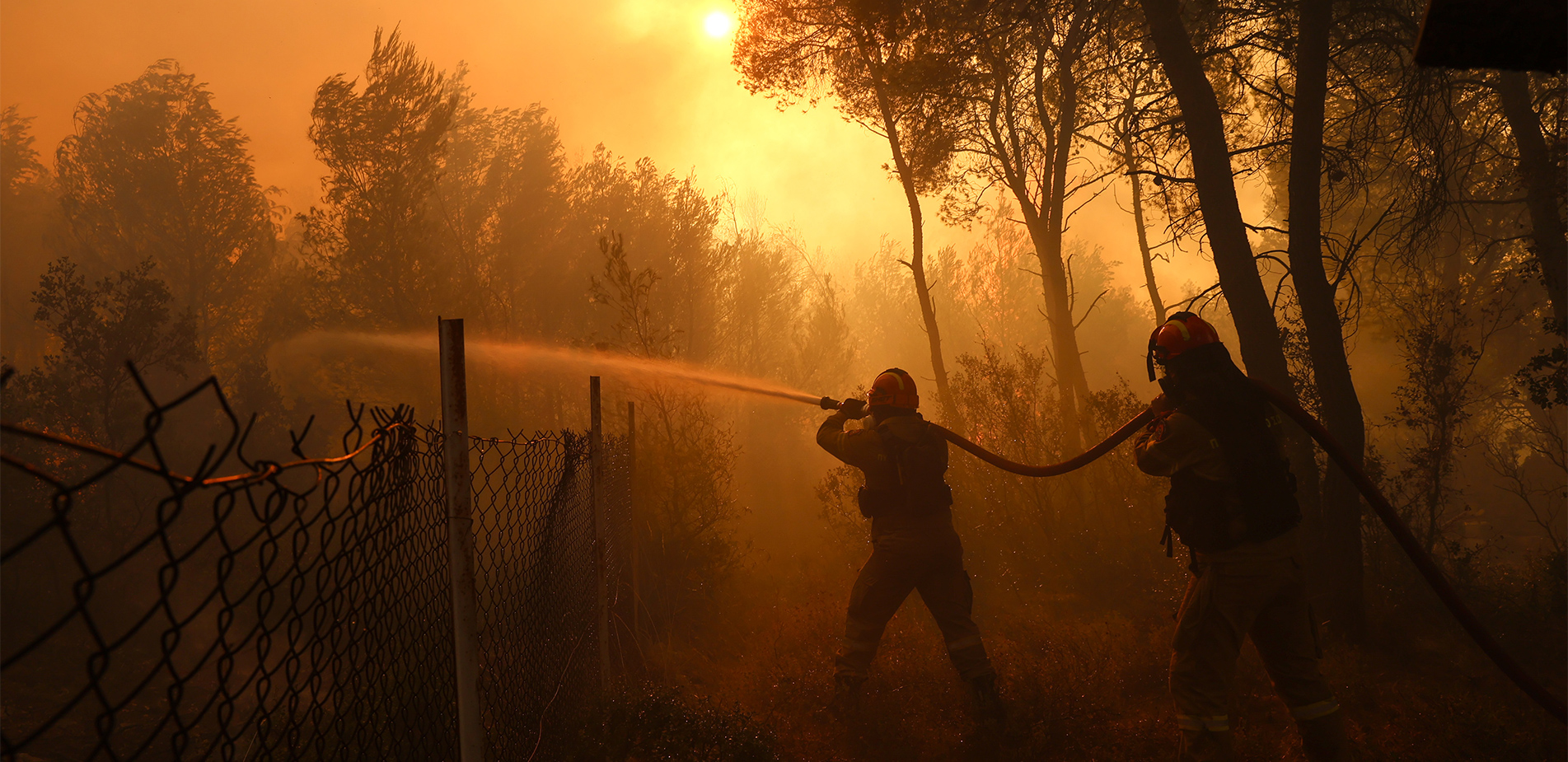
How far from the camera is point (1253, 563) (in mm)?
4457

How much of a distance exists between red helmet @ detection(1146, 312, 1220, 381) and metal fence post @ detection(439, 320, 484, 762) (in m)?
3.87

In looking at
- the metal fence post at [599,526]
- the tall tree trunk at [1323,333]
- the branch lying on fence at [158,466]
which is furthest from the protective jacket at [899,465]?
the branch lying on fence at [158,466]

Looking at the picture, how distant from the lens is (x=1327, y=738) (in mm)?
4324

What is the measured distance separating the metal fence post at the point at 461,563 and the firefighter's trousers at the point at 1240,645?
3.80 metres

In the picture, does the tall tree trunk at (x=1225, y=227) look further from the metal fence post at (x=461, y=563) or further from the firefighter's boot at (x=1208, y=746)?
the metal fence post at (x=461, y=563)

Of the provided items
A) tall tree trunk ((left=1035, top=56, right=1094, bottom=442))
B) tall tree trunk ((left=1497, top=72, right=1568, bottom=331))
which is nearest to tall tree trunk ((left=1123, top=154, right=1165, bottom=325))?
tall tree trunk ((left=1035, top=56, right=1094, bottom=442))

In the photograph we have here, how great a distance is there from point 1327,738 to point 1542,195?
6155 mm

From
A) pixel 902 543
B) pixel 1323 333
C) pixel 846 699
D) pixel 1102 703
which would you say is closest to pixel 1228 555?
pixel 1102 703

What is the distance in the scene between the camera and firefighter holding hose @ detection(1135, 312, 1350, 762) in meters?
4.43

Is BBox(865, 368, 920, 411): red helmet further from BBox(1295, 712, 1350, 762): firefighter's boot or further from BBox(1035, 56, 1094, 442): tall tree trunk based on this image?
BBox(1035, 56, 1094, 442): tall tree trunk

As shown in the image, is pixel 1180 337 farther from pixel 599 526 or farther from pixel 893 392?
pixel 599 526

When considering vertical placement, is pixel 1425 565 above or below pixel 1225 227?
below

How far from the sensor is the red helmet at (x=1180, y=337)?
4805 mm

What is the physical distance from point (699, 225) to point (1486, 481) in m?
25.1
